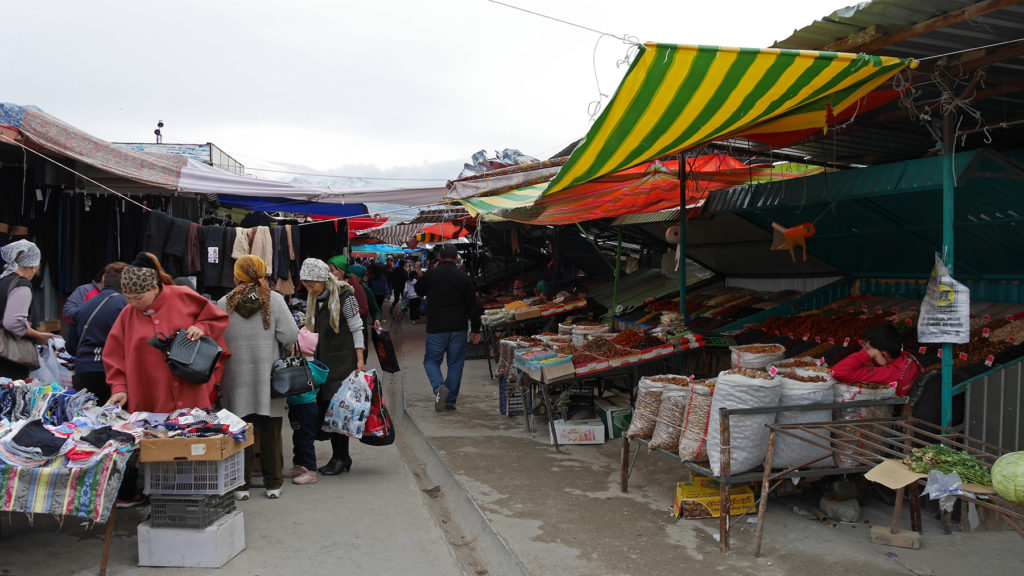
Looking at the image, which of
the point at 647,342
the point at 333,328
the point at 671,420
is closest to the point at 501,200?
the point at 647,342

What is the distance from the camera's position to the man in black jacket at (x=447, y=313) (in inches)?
329

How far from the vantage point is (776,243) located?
7.32m

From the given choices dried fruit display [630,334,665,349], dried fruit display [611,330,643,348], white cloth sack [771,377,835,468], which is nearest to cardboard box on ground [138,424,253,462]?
white cloth sack [771,377,835,468]

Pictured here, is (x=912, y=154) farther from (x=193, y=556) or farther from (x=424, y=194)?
(x=193, y=556)

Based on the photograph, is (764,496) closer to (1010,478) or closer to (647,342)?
(1010,478)

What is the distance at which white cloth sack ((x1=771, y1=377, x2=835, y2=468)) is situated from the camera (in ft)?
14.5

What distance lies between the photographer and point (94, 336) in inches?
194

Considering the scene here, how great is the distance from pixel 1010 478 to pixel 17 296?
6133 millimetres

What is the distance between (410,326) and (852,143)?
15.4 meters

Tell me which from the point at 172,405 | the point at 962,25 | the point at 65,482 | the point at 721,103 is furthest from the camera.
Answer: the point at 172,405

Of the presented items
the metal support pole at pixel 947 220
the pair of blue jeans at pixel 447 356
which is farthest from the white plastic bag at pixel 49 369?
the metal support pole at pixel 947 220

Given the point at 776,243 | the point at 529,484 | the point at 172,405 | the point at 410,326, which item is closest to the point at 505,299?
the point at 410,326

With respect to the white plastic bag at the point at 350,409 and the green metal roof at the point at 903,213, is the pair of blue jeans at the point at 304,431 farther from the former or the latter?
the green metal roof at the point at 903,213

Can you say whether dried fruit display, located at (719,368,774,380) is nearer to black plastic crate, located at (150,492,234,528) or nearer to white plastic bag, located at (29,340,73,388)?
black plastic crate, located at (150,492,234,528)
